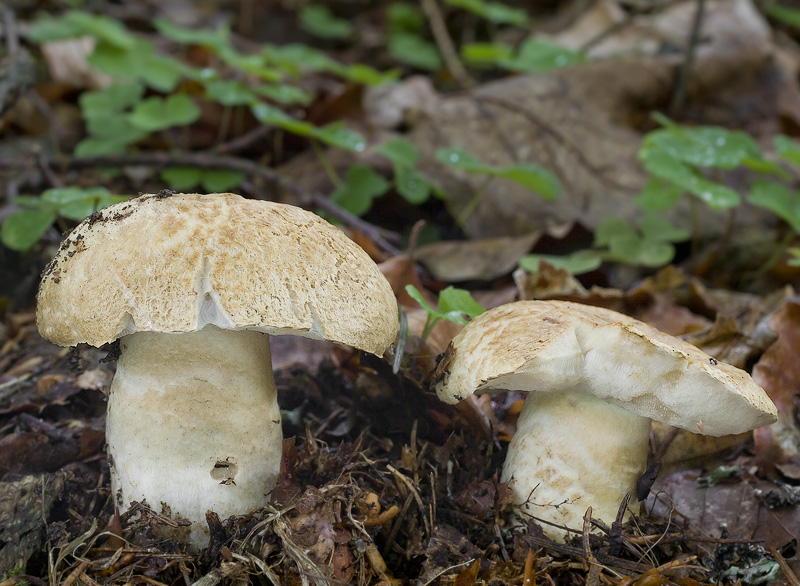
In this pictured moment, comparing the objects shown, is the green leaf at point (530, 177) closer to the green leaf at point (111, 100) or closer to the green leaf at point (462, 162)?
the green leaf at point (462, 162)

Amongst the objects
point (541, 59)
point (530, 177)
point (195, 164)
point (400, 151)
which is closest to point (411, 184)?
point (400, 151)

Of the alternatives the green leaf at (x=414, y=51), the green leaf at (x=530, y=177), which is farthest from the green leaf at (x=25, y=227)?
the green leaf at (x=414, y=51)

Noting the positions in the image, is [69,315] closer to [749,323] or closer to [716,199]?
[749,323]

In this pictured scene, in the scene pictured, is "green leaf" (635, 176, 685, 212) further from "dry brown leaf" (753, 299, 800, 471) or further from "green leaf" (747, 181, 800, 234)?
"dry brown leaf" (753, 299, 800, 471)

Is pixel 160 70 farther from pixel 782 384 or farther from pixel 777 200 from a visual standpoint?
pixel 782 384

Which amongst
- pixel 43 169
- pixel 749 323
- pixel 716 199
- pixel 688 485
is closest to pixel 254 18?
pixel 43 169

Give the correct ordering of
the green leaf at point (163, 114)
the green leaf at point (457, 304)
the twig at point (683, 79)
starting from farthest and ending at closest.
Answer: the twig at point (683, 79), the green leaf at point (163, 114), the green leaf at point (457, 304)
